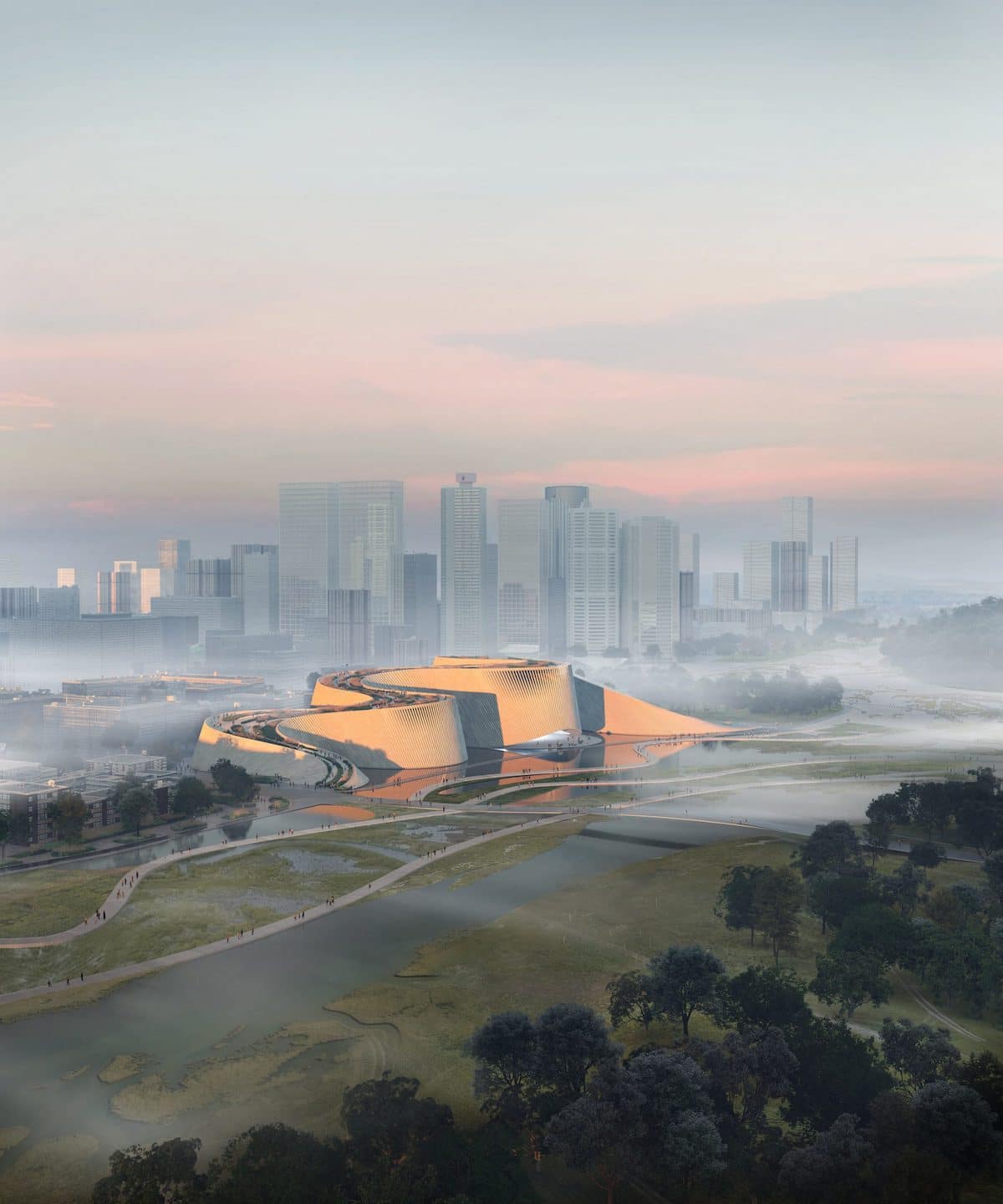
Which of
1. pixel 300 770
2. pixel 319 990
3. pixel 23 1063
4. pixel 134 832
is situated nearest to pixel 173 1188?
pixel 23 1063

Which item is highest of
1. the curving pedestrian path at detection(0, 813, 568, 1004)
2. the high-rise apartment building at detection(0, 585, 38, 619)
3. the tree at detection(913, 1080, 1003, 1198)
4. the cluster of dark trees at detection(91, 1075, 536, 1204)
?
the high-rise apartment building at detection(0, 585, 38, 619)

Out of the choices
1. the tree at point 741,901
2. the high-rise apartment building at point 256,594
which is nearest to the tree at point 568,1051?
the tree at point 741,901

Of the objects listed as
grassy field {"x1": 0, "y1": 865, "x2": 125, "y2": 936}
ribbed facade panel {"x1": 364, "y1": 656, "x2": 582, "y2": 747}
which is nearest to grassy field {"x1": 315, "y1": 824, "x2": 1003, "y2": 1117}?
grassy field {"x1": 0, "y1": 865, "x2": 125, "y2": 936}

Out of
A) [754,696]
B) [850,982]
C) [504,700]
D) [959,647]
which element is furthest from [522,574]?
[850,982]

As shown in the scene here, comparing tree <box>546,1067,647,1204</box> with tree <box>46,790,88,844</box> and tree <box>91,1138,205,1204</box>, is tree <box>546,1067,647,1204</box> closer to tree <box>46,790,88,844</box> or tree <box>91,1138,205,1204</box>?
tree <box>91,1138,205,1204</box>

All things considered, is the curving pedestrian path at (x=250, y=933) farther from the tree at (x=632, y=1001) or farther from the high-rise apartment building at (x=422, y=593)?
the high-rise apartment building at (x=422, y=593)

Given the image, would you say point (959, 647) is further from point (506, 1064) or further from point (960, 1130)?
point (506, 1064)

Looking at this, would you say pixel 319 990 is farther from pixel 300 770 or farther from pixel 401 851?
pixel 300 770
